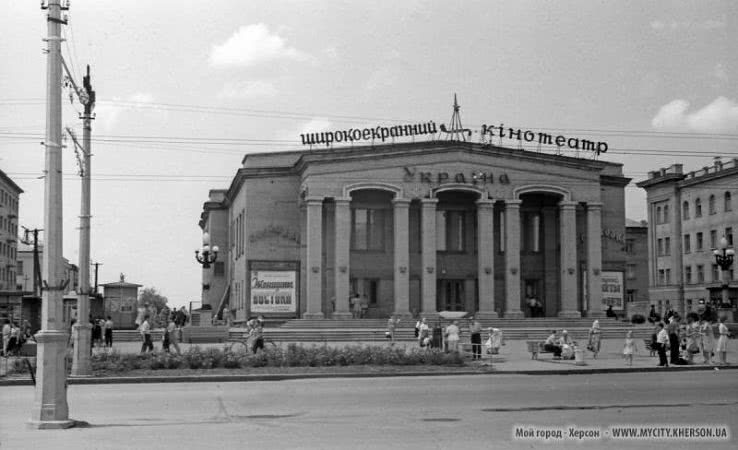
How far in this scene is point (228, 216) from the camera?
2995 inches

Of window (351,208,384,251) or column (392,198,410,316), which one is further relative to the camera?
window (351,208,384,251)

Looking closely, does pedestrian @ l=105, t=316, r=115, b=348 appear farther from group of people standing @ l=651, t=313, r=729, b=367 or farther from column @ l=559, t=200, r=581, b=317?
column @ l=559, t=200, r=581, b=317

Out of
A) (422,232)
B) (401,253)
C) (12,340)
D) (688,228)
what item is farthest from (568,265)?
(688,228)

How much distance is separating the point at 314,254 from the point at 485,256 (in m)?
9.98

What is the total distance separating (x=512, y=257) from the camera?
180 feet

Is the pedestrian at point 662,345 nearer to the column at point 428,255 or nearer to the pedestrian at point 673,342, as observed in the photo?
the pedestrian at point 673,342

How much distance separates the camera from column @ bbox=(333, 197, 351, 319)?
174 ft

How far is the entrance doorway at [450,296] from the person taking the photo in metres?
57.6

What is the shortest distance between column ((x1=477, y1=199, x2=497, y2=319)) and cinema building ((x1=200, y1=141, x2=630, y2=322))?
65 mm

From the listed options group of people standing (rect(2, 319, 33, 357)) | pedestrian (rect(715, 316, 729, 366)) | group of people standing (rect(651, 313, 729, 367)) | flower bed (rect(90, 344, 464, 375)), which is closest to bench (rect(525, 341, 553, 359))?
group of people standing (rect(651, 313, 729, 367))

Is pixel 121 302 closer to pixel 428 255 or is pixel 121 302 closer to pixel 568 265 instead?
pixel 428 255

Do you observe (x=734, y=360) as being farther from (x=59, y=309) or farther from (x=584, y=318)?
(x=59, y=309)

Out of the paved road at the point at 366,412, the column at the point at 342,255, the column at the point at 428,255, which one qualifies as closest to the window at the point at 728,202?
the column at the point at 428,255

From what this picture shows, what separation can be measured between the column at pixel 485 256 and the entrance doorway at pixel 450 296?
12.0 ft
